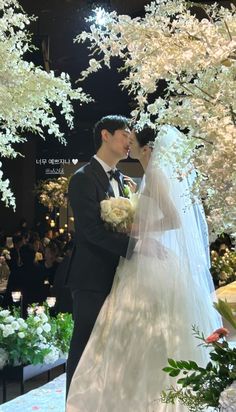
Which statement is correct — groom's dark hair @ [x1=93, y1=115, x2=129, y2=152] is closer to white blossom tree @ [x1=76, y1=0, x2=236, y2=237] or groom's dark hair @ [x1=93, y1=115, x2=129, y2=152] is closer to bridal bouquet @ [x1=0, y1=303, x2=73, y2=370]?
white blossom tree @ [x1=76, y1=0, x2=236, y2=237]

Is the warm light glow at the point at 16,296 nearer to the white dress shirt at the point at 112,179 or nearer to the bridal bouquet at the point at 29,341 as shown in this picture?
the bridal bouquet at the point at 29,341

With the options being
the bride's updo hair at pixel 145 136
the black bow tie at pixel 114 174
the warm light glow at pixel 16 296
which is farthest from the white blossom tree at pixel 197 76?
the warm light glow at pixel 16 296

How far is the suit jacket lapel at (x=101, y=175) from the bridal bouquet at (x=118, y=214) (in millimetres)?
136

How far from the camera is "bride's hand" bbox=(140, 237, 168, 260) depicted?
Answer: 274 centimetres

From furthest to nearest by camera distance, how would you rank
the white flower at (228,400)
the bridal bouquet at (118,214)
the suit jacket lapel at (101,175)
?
the suit jacket lapel at (101,175), the bridal bouquet at (118,214), the white flower at (228,400)

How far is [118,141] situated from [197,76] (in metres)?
1.15

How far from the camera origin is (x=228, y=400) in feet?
5.48

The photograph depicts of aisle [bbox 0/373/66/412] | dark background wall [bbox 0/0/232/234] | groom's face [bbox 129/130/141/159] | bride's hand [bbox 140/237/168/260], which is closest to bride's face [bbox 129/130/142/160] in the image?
groom's face [bbox 129/130/141/159]

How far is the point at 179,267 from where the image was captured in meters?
2.73

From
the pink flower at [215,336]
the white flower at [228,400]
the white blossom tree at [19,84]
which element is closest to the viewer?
the white flower at [228,400]

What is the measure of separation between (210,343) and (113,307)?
0.92 metres

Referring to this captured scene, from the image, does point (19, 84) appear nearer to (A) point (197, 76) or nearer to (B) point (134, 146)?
(A) point (197, 76)

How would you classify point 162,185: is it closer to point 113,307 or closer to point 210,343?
point 113,307

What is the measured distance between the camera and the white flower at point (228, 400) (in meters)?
1.66
